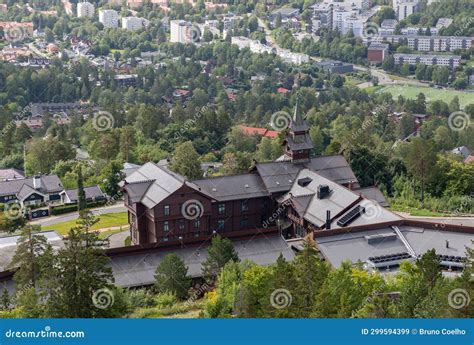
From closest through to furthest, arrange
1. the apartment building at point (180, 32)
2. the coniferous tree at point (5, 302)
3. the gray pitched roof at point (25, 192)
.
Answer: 1. the coniferous tree at point (5, 302)
2. the gray pitched roof at point (25, 192)
3. the apartment building at point (180, 32)

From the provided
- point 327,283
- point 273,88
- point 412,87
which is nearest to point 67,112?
point 273,88

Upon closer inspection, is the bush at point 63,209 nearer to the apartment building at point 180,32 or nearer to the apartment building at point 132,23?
the apartment building at point 180,32

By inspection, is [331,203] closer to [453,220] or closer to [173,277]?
[173,277]

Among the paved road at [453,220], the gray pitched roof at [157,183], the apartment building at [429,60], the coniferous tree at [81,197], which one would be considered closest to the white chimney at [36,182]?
the coniferous tree at [81,197]

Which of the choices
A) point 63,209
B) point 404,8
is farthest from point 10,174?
point 404,8

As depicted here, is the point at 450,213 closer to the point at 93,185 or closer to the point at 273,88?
the point at 93,185

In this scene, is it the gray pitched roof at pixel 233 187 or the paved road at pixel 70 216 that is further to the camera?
the paved road at pixel 70 216
